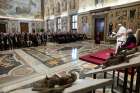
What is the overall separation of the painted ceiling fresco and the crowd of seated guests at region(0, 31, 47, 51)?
9032 millimetres

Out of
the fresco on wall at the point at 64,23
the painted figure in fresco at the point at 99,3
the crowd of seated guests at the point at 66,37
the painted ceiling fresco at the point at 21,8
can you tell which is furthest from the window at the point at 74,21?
the painted ceiling fresco at the point at 21,8

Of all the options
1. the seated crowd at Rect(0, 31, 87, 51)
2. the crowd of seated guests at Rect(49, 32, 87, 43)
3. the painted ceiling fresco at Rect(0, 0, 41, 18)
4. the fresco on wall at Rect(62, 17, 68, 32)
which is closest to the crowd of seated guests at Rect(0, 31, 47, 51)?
the seated crowd at Rect(0, 31, 87, 51)

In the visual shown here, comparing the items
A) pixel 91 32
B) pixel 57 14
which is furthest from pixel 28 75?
pixel 57 14

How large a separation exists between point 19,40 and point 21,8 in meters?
10.2

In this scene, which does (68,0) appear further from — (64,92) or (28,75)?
(64,92)

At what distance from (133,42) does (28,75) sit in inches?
160

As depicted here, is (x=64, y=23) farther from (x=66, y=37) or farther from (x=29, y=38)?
(x=29, y=38)

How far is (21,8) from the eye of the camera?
72.1ft

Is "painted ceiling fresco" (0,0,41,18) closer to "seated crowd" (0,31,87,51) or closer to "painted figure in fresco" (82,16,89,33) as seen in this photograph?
"seated crowd" (0,31,87,51)

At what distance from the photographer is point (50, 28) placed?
25.6 metres

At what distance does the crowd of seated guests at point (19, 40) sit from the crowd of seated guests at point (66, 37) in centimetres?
178

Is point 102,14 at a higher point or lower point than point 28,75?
higher

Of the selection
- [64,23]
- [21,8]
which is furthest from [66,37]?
[21,8]

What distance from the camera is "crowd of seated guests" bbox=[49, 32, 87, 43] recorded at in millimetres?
15891
